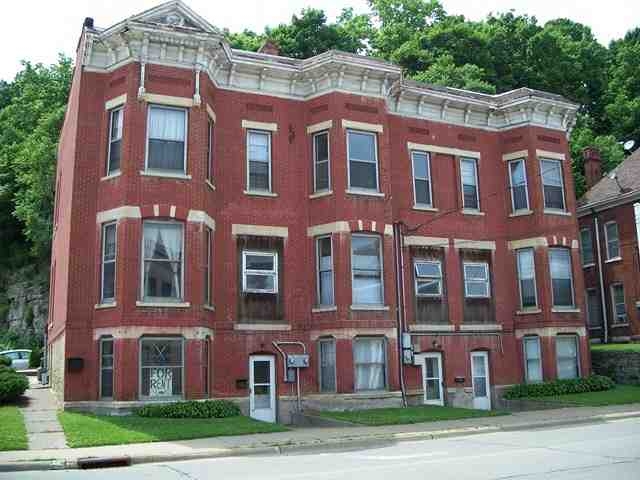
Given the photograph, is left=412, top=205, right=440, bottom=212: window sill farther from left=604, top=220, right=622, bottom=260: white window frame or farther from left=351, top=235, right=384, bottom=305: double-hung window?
left=604, top=220, right=622, bottom=260: white window frame

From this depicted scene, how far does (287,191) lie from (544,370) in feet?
37.9

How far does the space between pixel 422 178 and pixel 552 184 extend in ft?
18.0

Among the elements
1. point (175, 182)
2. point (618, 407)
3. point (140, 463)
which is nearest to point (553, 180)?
point (618, 407)

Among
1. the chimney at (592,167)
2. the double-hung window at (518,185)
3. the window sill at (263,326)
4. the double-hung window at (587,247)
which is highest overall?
the chimney at (592,167)

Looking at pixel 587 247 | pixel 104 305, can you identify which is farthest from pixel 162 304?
pixel 587 247

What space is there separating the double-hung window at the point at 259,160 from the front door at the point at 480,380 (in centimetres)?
982

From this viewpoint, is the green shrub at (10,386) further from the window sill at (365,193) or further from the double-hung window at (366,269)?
the window sill at (365,193)

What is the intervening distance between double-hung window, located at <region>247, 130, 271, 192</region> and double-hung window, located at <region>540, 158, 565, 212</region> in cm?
1093

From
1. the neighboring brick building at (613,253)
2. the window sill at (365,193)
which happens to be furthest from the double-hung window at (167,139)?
the neighboring brick building at (613,253)

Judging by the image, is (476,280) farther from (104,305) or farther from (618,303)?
(104,305)

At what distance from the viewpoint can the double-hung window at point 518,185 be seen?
89.4ft

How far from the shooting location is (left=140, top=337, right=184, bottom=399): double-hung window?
19.4 m

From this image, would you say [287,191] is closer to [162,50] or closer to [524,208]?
[162,50]

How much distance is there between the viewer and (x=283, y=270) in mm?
22969
